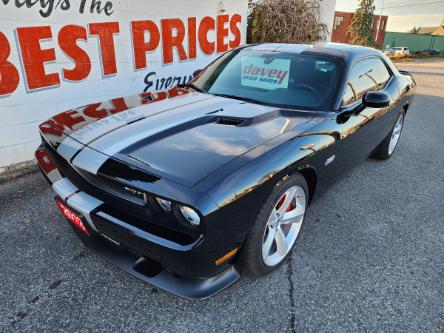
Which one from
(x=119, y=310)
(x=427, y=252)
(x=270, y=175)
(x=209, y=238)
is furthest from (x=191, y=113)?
(x=427, y=252)

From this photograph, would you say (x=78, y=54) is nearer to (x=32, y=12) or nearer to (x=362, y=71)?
(x=32, y=12)

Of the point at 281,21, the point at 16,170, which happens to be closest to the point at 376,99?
the point at 16,170

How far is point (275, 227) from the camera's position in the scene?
2330 millimetres

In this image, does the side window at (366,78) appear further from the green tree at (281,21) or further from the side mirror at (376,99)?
the green tree at (281,21)

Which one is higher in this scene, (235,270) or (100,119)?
(100,119)

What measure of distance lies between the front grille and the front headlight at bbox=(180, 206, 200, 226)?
0.22 meters

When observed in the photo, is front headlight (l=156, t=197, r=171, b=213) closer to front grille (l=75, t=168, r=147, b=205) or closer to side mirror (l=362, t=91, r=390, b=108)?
front grille (l=75, t=168, r=147, b=205)

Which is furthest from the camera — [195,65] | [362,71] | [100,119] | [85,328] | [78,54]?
[195,65]

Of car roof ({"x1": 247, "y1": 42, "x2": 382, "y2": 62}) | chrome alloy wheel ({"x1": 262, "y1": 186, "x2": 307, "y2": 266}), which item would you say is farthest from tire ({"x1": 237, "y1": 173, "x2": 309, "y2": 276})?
car roof ({"x1": 247, "y1": 42, "x2": 382, "y2": 62})

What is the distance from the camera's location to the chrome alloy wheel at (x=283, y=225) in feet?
7.46

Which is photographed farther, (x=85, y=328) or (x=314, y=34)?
(x=314, y=34)

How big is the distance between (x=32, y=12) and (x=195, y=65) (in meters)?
2.72

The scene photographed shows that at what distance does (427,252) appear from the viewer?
2.71 meters

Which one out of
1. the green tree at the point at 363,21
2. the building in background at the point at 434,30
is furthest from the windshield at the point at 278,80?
the building in background at the point at 434,30
